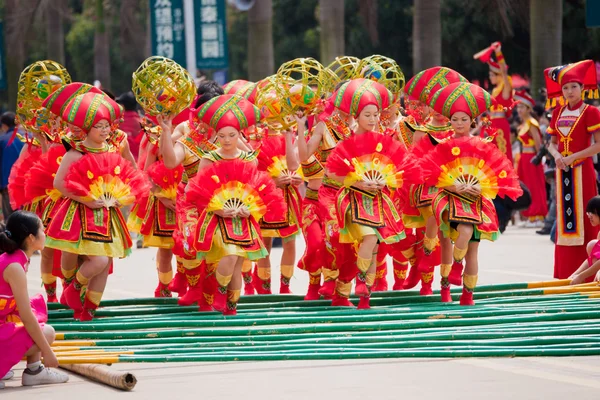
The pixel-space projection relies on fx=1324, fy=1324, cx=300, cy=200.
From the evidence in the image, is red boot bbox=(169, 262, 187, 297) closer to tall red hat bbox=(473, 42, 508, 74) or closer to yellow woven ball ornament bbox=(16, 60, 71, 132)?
yellow woven ball ornament bbox=(16, 60, 71, 132)

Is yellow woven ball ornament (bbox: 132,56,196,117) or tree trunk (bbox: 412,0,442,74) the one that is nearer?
yellow woven ball ornament (bbox: 132,56,196,117)

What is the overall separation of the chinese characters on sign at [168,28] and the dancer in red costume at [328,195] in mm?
14778

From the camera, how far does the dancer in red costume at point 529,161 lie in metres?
19.1

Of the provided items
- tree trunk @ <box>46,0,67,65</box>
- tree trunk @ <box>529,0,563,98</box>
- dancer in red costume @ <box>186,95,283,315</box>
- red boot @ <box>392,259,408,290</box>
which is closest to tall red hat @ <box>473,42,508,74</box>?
tree trunk @ <box>529,0,563,98</box>

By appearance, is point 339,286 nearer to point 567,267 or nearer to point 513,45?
point 567,267

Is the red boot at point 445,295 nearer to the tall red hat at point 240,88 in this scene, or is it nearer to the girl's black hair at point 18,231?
the tall red hat at point 240,88

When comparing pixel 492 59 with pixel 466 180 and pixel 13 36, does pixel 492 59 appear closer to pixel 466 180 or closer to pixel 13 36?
pixel 466 180

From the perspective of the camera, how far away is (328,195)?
1080 centimetres

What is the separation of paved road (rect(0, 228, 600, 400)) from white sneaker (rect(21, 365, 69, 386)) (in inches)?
2.9

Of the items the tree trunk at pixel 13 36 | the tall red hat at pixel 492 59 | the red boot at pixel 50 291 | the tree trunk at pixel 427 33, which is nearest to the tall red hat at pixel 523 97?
the tall red hat at pixel 492 59

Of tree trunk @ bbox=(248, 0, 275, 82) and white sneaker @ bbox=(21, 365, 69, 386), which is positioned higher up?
tree trunk @ bbox=(248, 0, 275, 82)

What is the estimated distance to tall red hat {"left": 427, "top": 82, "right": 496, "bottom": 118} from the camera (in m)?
10.6

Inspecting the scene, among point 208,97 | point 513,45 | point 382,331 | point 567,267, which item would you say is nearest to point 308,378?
point 382,331

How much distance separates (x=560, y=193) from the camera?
1241 cm
